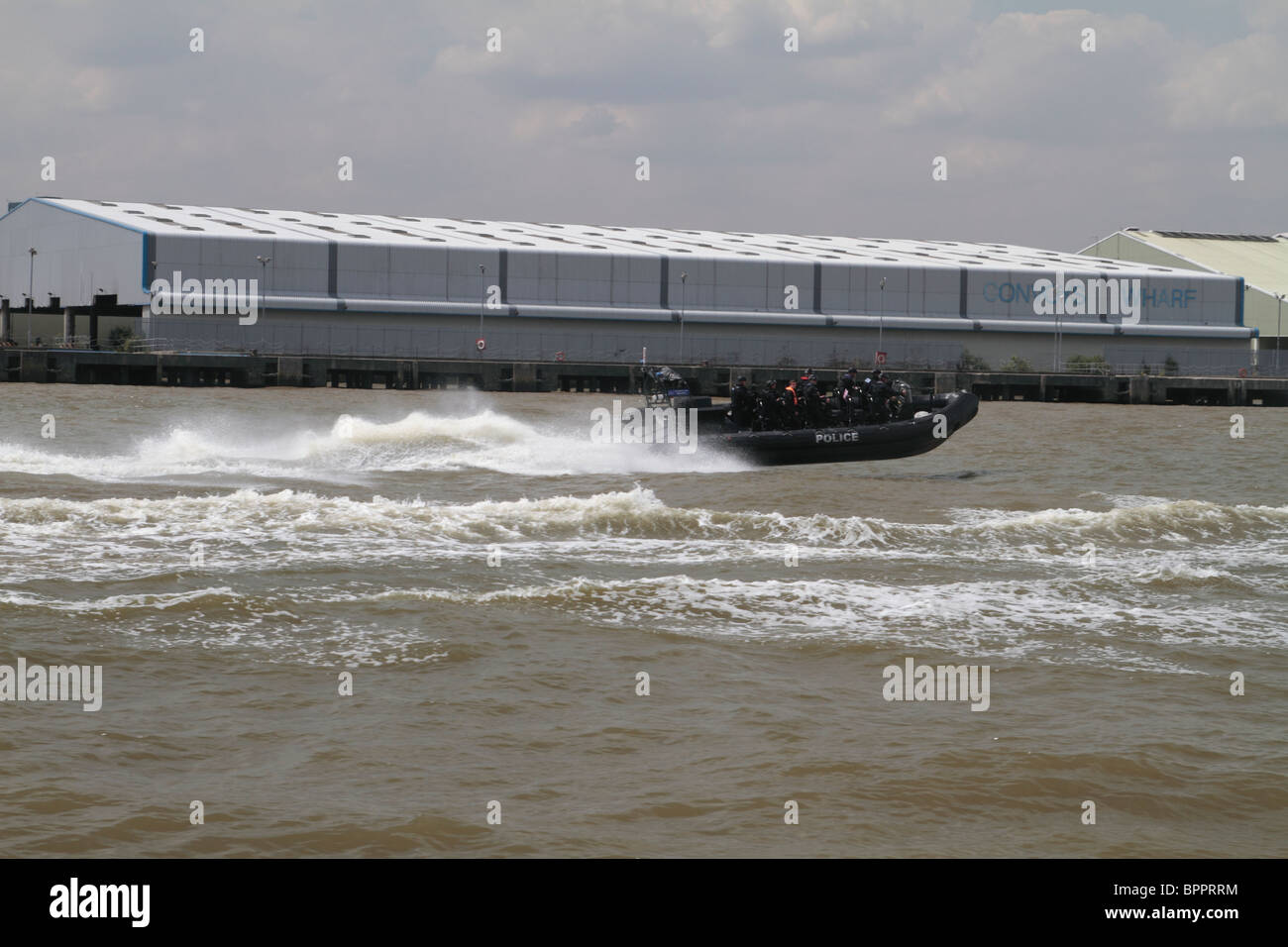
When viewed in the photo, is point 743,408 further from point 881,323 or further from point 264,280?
point 881,323

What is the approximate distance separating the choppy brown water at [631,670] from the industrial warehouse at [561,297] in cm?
3918

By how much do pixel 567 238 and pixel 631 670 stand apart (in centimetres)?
6136

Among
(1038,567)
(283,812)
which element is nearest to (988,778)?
(283,812)

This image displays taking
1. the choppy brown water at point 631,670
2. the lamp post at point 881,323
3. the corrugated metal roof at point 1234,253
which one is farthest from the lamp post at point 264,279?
the corrugated metal roof at point 1234,253

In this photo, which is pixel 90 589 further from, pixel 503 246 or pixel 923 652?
pixel 503 246

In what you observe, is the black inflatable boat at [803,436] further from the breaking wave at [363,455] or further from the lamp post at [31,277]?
the lamp post at [31,277]

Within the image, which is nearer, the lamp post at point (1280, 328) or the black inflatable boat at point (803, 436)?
the black inflatable boat at point (803, 436)

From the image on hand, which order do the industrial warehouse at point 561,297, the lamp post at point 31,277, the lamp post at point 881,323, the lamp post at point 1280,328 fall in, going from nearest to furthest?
the industrial warehouse at point 561,297
the lamp post at point 31,277
the lamp post at point 881,323
the lamp post at point 1280,328

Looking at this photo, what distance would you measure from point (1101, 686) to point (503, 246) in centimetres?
5551

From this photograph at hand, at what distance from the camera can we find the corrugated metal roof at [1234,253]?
259ft

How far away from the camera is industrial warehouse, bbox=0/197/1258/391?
5716 cm

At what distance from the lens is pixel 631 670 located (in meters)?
9.31

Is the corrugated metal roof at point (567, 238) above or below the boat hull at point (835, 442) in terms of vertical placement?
above

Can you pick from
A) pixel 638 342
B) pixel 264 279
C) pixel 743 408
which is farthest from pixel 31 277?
pixel 743 408
